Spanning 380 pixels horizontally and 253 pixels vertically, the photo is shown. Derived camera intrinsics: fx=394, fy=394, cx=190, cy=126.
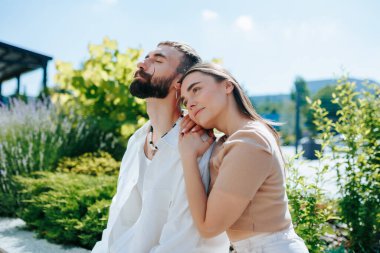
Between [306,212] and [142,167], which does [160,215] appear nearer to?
[142,167]

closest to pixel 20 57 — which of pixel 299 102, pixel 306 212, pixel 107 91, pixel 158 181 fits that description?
pixel 107 91

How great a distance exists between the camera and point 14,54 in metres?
14.2

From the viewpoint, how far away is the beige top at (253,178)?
149 cm

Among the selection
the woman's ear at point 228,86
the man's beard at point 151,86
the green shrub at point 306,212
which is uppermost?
the woman's ear at point 228,86

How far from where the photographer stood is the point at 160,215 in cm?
180

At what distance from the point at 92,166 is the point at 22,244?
73.5 inches

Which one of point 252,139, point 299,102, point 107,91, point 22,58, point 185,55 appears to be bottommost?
point 299,102

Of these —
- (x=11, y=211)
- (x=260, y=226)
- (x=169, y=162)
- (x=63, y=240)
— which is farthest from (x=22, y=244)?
(x=260, y=226)

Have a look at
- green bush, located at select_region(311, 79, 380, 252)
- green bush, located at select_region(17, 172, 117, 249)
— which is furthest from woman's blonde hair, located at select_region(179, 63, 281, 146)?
green bush, located at select_region(311, 79, 380, 252)

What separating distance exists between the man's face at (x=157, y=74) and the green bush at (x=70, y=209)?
1.59 m

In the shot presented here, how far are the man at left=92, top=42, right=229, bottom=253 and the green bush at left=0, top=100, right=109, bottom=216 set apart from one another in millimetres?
3496

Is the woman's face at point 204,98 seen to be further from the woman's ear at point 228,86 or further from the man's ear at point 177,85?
the man's ear at point 177,85

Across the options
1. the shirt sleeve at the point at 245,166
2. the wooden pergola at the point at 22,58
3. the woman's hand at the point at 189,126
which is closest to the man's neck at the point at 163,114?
the woman's hand at the point at 189,126

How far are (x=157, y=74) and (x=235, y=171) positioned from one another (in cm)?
79
